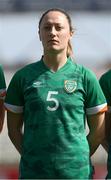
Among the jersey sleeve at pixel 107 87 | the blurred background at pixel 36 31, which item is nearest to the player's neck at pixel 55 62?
the jersey sleeve at pixel 107 87

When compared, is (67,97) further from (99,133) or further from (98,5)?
(98,5)

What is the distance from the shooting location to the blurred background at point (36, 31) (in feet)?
45.1

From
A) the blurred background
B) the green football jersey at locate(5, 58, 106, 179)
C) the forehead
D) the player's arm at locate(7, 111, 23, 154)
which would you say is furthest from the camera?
the blurred background

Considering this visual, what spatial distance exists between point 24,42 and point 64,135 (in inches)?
364

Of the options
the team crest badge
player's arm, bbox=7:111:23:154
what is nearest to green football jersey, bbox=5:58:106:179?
the team crest badge

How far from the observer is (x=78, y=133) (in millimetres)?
5109

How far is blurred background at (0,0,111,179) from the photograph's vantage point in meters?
13.7

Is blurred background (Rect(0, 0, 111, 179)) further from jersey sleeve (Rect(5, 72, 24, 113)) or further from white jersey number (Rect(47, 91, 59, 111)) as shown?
white jersey number (Rect(47, 91, 59, 111))

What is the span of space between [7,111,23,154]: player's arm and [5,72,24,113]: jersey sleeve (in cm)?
5

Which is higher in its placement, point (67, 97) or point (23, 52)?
point (67, 97)

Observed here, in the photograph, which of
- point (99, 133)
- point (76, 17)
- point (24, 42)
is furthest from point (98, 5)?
point (99, 133)

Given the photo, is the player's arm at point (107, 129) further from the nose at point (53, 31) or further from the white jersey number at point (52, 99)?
the nose at point (53, 31)

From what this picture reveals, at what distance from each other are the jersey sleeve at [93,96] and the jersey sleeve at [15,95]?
15.3 inches

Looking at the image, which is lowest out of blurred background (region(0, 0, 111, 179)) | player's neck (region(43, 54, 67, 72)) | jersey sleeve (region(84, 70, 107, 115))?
blurred background (region(0, 0, 111, 179))
